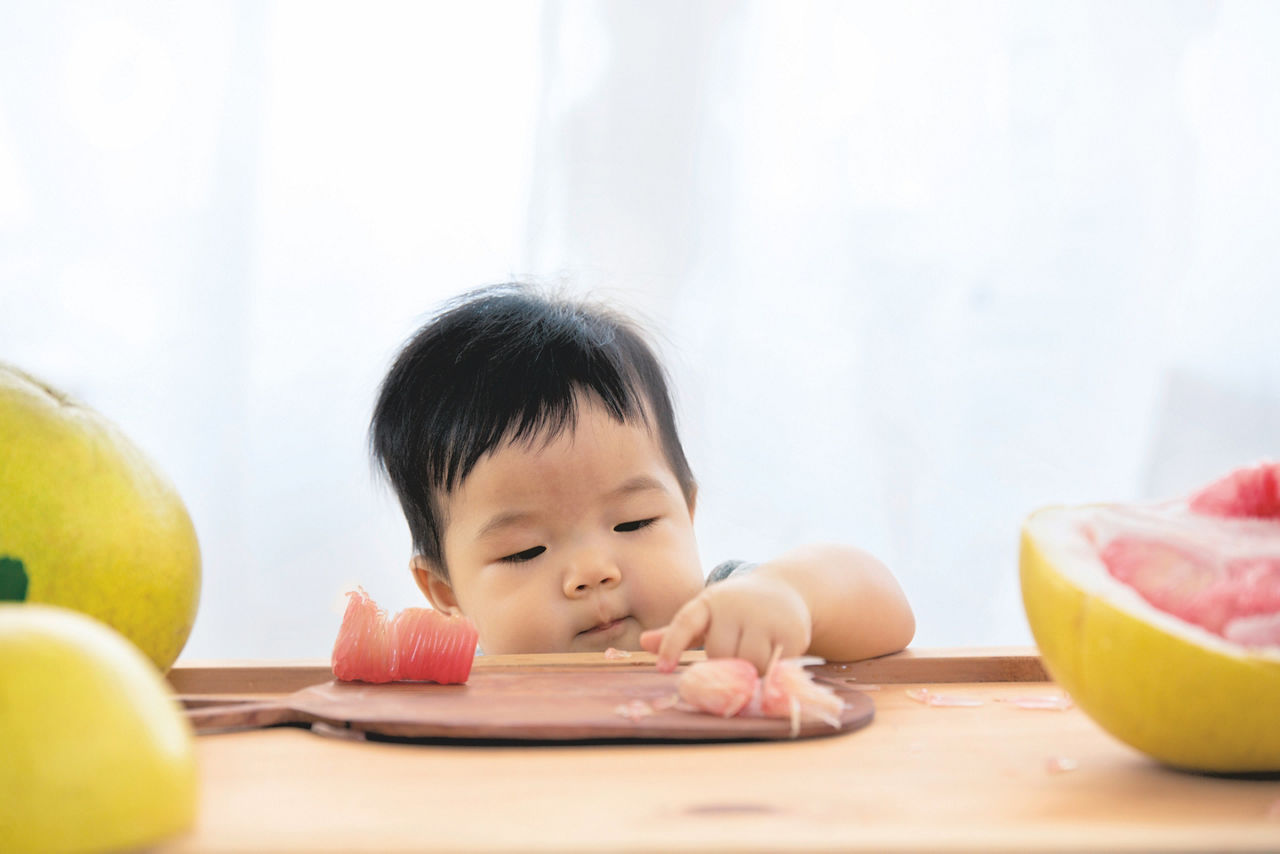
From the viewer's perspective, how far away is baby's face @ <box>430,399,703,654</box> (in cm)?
101

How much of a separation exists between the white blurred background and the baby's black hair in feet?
2.39

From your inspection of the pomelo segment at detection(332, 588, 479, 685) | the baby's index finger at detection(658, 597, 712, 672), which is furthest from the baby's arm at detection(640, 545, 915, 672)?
the pomelo segment at detection(332, 588, 479, 685)

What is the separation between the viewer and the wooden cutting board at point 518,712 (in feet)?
1.51

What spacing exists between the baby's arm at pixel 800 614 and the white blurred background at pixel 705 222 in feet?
4.01

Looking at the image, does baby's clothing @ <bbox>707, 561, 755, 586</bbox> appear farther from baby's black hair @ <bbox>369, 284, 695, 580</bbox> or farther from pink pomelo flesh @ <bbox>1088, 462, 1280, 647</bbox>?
pink pomelo flesh @ <bbox>1088, 462, 1280, 647</bbox>

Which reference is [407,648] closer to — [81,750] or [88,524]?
[88,524]

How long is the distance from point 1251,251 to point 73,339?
2247 mm

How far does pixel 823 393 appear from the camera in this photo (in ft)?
6.86

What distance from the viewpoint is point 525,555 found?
3.49 ft

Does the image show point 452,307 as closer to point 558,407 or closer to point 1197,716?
point 558,407

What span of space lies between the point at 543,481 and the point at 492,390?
0.46 feet

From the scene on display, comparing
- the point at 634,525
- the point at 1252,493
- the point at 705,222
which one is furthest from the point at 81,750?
the point at 705,222

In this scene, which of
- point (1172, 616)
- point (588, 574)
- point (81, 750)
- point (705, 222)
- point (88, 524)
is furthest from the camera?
point (705, 222)

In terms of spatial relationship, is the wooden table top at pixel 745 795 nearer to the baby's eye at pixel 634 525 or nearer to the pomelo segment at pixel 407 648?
the pomelo segment at pixel 407 648
